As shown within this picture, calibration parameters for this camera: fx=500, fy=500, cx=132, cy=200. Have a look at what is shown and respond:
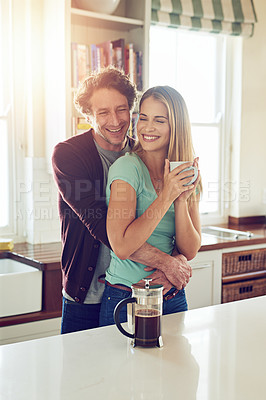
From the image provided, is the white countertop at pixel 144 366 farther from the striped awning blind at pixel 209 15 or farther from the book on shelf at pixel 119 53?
the striped awning blind at pixel 209 15

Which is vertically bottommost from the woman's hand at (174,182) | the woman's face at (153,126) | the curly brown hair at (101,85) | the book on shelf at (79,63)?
the woman's hand at (174,182)

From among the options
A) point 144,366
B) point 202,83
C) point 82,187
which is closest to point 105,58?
point 202,83

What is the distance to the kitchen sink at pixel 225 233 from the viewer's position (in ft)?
11.7

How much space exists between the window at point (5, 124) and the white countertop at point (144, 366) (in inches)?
75.1

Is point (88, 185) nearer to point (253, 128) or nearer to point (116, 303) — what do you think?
point (116, 303)

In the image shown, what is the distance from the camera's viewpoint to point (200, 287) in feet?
10.6

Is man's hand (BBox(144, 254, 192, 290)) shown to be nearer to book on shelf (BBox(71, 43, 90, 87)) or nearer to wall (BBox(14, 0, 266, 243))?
wall (BBox(14, 0, 266, 243))

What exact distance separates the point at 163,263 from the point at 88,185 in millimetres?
412

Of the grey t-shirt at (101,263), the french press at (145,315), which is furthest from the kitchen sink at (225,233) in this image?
the french press at (145,315)

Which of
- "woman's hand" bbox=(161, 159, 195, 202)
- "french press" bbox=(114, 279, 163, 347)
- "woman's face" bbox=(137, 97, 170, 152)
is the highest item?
"woman's face" bbox=(137, 97, 170, 152)

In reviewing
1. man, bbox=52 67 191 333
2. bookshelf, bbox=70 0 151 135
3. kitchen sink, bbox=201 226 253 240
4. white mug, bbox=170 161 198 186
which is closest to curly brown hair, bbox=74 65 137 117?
man, bbox=52 67 191 333

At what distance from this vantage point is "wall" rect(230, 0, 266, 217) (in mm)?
4066

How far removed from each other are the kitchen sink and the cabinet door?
368 mm

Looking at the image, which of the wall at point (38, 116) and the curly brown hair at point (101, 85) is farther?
the wall at point (38, 116)
